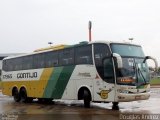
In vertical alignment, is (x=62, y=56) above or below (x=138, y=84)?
Result: above

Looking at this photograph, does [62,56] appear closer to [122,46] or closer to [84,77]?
[84,77]

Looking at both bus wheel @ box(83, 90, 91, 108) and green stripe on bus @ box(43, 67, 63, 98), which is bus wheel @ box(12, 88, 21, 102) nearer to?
green stripe on bus @ box(43, 67, 63, 98)

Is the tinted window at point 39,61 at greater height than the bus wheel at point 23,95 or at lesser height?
greater

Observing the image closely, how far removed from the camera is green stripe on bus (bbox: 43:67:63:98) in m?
20.9

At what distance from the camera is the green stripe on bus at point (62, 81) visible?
20.0 metres

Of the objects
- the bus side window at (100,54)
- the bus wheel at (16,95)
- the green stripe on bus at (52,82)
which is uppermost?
the bus side window at (100,54)

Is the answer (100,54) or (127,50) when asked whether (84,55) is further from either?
(127,50)

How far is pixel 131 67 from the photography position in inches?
684

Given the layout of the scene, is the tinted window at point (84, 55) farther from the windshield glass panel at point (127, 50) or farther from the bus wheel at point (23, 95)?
the bus wheel at point (23, 95)

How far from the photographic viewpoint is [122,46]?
17.9 metres

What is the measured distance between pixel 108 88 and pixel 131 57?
68.3 inches

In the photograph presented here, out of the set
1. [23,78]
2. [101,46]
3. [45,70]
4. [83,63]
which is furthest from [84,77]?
[23,78]

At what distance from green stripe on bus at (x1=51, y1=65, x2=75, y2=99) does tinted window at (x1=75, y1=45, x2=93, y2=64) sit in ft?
2.06

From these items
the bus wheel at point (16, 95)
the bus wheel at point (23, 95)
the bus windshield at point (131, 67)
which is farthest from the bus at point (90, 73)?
the bus wheel at point (16, 95)
